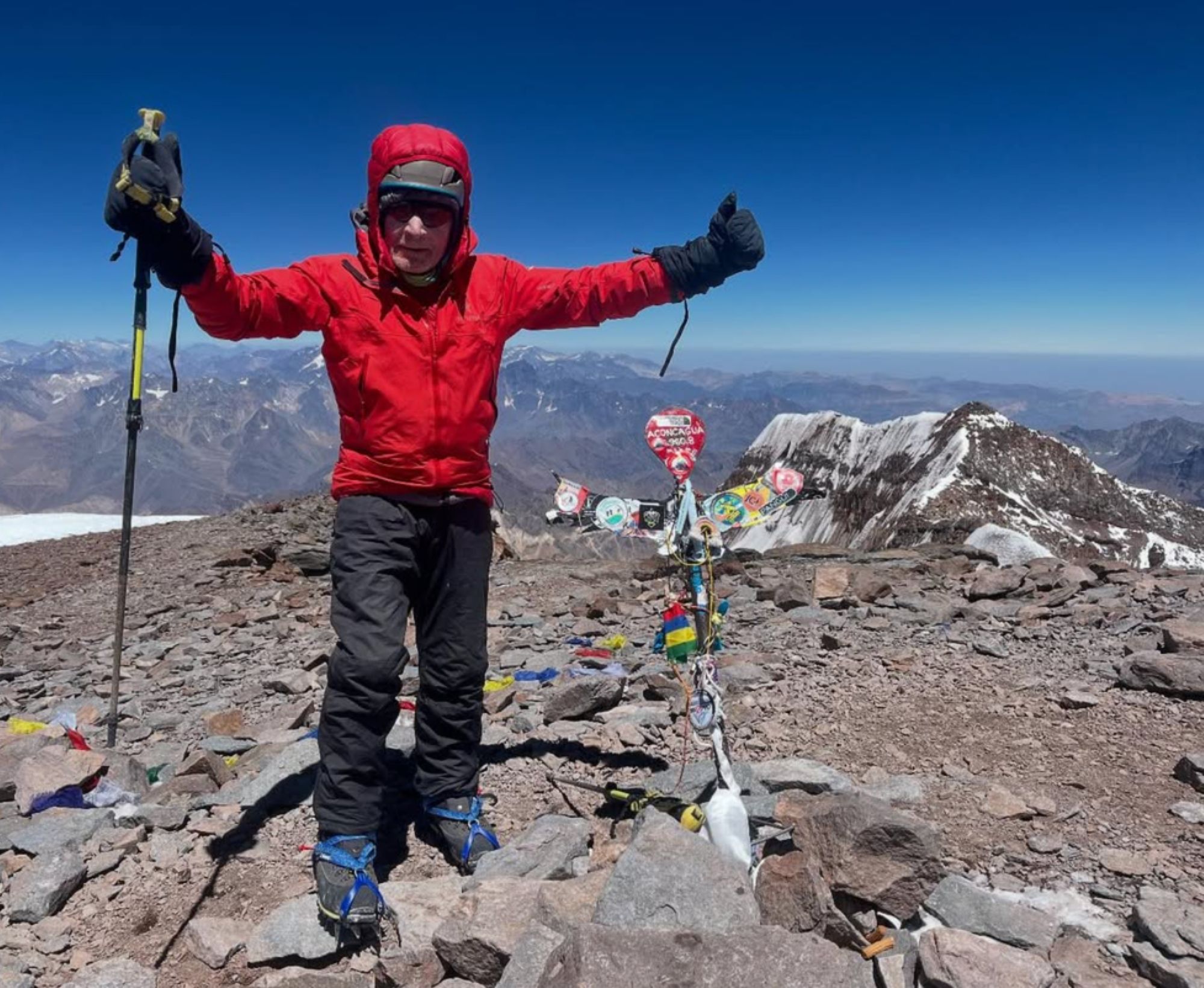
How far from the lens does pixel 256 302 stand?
4012 mm

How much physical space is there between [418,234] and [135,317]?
190cm

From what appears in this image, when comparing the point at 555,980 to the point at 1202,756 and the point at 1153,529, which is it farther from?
the point at 1153,529

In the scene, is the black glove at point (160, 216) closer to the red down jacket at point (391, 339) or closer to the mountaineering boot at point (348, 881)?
the red down jacket at point (391, 339)

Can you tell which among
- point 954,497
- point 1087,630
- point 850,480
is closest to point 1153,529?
point 954,497

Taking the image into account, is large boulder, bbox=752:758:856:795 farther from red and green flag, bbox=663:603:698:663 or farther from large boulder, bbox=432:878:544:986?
large boulder, bbox=432:878:544:986

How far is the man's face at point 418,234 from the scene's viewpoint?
4.11 meters

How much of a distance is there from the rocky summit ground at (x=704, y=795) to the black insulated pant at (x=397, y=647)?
476 mm

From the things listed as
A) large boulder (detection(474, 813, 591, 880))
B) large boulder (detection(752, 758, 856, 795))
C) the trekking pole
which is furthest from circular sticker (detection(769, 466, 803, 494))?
the trekking pole

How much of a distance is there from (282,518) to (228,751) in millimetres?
12295

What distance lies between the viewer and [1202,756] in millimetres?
4543

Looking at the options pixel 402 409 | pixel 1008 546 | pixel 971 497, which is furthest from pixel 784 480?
pixel 971 497

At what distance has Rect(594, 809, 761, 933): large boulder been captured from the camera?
3.16 m

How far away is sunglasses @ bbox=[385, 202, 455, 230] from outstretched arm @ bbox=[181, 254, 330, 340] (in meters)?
0.55

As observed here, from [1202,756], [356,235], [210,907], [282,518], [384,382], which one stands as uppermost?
[356,235]
